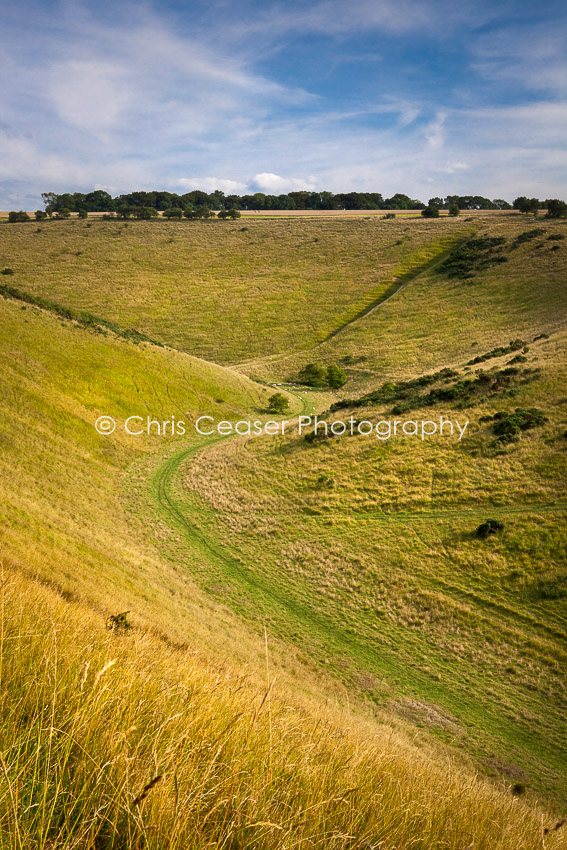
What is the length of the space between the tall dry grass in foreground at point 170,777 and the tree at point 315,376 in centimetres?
5683

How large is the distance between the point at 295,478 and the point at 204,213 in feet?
433

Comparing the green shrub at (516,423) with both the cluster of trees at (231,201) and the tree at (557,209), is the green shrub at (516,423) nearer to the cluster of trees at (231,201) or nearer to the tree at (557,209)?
the tree at (557,209)

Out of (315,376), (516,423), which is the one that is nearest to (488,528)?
(516,423)

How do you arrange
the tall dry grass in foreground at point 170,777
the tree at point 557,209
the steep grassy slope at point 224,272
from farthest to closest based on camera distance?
1. the tree at point 557,209
2. the steep grassy slope at point 224,272
3. the tall dry grass in foreground at point 170,777

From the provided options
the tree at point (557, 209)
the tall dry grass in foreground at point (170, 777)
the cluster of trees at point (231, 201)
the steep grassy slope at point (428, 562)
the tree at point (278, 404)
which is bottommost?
the steep grassy slope at point (428, 562)

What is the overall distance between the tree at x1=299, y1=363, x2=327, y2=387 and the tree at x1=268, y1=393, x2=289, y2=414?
13.8 meters

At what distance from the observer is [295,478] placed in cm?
2805

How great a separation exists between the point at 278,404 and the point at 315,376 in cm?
1550

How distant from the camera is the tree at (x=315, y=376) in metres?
60.1

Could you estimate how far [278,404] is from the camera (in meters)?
46.2

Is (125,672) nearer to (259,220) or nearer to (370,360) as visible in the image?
(370,360)

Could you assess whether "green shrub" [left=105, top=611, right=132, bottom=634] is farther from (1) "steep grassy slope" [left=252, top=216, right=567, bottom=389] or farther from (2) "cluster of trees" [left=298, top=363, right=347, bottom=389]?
(2) "cluster of trees" [left=298, top=363, right=347, bottom=389]

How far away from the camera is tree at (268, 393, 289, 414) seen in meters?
46.0

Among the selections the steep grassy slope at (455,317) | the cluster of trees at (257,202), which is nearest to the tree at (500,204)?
the cluster of trees at (257,202)
